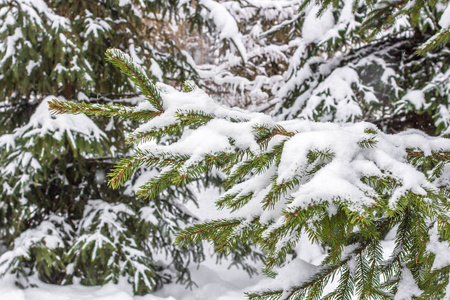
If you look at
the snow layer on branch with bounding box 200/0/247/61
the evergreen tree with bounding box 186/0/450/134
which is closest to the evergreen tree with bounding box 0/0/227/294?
the snow layer on branch with bounding box 200/0/247/61

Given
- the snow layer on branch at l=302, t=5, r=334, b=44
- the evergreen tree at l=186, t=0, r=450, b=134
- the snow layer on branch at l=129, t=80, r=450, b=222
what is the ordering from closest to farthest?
the snow layer on branch at l=129, t=80, r=450, b=222
the evergreen tree at l=186, t=0, r=450, b=134
the snow layer on branch at l=302, t=5, r=334, b=44

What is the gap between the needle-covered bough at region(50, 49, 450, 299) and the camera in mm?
Result: 908

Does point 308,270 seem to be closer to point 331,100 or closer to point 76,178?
point 331,100

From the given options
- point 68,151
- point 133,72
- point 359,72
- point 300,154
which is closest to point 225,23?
point 359,72

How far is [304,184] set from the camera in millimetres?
949

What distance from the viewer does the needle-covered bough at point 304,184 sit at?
35.7 inches

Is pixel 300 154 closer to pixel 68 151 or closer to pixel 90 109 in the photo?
pixel 90 109

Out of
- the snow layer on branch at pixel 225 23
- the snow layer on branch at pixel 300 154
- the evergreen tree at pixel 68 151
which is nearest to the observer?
the snow layer on branch at pixel 300 154

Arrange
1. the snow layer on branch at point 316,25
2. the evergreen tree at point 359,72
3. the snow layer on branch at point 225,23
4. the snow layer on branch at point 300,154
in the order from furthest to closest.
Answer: the snow layer on branch at point 225,23
the snow layer on branch at point 316,25
the evergreen tree at point 359,72
the snow layer on branch at point 300,154

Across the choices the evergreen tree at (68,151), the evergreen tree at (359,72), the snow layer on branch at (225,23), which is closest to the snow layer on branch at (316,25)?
the evergreen tree at (359,72)

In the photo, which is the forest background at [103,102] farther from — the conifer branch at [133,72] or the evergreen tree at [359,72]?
the conifer branch at [133,72]

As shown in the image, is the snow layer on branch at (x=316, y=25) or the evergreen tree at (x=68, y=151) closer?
the evergreen tree at (x=68, y=151)

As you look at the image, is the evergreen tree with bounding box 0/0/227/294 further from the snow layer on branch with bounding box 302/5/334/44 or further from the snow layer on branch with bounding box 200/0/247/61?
the snow layer on branch with bounding box 302/5/334/44

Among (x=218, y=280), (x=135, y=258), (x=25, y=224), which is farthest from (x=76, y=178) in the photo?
(x=218, y=280)
